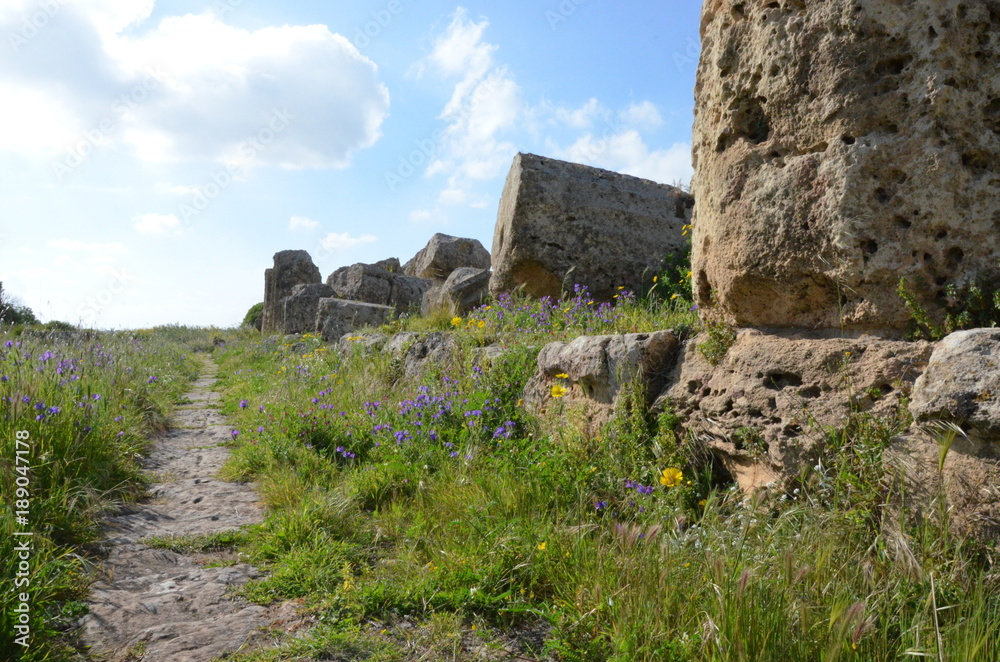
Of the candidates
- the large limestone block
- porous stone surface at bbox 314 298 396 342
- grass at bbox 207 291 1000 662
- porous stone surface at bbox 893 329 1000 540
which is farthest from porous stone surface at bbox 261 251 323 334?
porous stone surface at bbox 893 329 1000 540

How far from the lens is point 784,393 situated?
3.22m

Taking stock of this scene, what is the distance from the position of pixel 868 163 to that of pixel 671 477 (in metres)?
1.81

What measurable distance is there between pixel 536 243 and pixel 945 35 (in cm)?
499

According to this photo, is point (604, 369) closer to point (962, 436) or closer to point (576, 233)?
point (962, 436)

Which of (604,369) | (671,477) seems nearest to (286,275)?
(604,369)

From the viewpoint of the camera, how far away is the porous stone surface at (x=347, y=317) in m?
12.2

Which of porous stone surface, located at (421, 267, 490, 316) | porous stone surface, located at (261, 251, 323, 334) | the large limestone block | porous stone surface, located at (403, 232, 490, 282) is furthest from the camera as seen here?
porous stone surface, located at (261, 251, 323, 334)

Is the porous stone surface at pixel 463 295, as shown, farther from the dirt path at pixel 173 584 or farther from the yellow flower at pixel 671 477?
the yellow flower at pixel 671 477

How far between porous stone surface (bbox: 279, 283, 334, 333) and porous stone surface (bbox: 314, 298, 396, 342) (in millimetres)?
5083

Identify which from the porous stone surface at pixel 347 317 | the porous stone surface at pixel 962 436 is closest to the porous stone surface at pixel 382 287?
the porous stone surface at pixel 347 317

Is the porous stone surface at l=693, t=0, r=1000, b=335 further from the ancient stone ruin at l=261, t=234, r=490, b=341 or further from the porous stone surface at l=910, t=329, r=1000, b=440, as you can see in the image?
the ancient stone ruin at l=261, t=234, r=490, b=341

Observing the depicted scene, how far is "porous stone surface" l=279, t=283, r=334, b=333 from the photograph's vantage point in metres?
17.4

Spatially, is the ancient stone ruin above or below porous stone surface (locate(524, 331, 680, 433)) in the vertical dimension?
above

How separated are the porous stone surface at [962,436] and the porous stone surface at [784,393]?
25 centimetres
